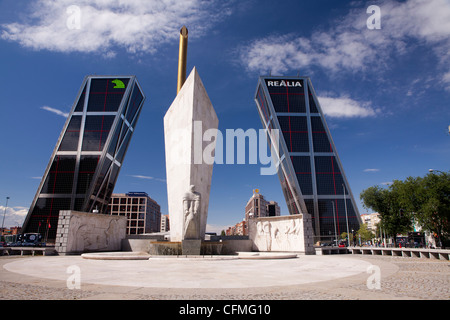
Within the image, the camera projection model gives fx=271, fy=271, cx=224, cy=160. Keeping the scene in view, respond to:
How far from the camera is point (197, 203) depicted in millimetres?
17344

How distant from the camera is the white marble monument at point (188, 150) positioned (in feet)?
63.1

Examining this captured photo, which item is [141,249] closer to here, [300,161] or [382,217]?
[382,217]

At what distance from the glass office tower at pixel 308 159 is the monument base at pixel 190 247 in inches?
1971

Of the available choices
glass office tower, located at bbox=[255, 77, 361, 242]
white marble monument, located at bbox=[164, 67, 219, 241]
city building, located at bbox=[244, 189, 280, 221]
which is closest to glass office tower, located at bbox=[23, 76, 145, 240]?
glass office tower, located at bbox=[255, 77, 361, 242]

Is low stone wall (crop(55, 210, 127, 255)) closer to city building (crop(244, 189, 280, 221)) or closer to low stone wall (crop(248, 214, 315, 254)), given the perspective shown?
low stone wall (crop(248, 214, 315, 254))

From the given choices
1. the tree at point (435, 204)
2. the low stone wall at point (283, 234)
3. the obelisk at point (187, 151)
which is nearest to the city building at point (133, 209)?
the low stone wall at point (283, 234)

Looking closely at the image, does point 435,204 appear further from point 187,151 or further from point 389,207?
point 187,151

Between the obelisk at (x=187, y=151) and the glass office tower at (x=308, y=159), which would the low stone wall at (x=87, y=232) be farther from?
the glass office tower at (x=308, y=159)

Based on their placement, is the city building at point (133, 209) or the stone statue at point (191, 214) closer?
the stone statue at point (191, 214)

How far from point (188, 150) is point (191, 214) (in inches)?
193

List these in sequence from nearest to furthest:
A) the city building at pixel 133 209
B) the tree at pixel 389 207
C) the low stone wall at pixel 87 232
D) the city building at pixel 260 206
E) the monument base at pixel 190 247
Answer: the monument base at pixel 190 247 → the low stone wall at pixel 87 232 → the tree at pixel 389 207 → the city building at pixel 133 209 → the city building at pixel 260 206

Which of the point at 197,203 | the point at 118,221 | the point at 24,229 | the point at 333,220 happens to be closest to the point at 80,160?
the point at 24,229
